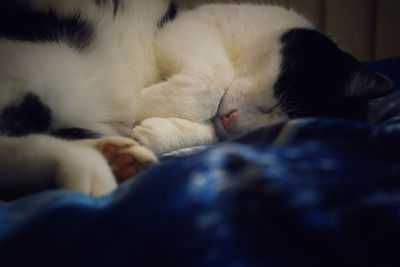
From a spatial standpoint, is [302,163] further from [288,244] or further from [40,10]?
[40,10]

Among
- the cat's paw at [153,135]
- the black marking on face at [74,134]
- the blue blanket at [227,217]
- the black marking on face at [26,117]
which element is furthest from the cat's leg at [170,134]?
the blue blanket at [227,217]

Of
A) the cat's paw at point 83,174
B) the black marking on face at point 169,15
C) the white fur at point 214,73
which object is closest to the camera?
the cat's paw at point 83,174

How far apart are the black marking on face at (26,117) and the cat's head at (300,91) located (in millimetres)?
491

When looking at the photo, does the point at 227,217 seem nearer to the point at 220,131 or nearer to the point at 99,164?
the point at 99,164

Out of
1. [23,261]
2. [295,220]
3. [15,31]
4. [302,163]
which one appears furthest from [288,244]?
[15,31]

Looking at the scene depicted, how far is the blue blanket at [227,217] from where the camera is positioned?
30 cm

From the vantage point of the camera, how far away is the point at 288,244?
0.31 m

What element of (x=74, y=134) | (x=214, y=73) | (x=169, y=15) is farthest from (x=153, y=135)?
(x=169, y=15)

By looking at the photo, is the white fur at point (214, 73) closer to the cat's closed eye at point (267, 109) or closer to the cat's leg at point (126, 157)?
the cat's closed eye at point (267, 109)

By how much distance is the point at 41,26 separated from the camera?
75 centimetres

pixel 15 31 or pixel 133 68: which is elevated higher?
pixel 15 31

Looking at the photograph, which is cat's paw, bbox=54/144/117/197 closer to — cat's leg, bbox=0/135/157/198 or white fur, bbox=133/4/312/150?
cat's leg, bbox=0/135/157/198

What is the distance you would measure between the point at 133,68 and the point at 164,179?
2.09 ft

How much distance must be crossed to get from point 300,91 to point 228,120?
24cm
